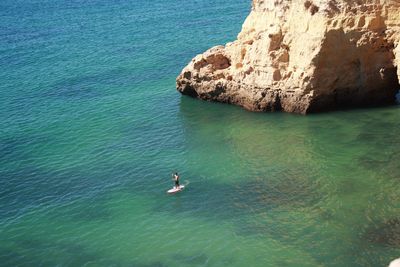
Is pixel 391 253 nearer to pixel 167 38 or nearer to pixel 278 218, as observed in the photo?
pixel 278 218

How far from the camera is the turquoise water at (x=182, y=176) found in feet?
87.7

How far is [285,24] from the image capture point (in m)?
40.2

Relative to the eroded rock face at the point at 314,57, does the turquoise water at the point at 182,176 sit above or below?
below

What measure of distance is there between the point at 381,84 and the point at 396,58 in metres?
2.79

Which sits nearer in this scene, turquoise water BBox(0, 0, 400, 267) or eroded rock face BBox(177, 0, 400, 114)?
turquoise water BBox(0, 0, 400, 267)

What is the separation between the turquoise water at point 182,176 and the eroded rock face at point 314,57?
3.93 feet

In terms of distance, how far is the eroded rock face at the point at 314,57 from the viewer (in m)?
37.0

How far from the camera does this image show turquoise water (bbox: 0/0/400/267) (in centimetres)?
2673

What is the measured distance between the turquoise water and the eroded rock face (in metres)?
1.20

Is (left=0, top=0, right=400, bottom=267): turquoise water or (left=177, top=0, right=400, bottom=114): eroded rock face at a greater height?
(left=177, top=0, right=400, bottom=114): eroded rock face

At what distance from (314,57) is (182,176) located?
1140cm

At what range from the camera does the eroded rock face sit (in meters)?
37.0

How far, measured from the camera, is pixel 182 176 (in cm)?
3384

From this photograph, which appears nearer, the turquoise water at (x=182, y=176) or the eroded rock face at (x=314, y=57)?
the turquoise water at (x=182, y=176)
